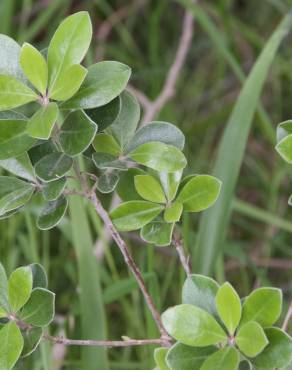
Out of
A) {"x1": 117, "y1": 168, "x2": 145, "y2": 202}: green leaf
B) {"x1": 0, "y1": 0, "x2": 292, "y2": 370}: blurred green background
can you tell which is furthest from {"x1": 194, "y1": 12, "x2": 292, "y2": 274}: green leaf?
{"x1": 117, "y1": 168, "x2": 145, "y2": 202}: green leaf

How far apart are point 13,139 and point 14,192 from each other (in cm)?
5

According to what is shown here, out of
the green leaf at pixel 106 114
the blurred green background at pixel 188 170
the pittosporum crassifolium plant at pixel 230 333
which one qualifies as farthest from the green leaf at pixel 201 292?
the blurred green background at pixel 188 170

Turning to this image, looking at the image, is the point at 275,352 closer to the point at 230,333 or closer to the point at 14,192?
the point at 230,333

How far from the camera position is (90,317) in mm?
635

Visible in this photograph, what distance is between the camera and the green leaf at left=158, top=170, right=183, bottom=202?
0.44 m

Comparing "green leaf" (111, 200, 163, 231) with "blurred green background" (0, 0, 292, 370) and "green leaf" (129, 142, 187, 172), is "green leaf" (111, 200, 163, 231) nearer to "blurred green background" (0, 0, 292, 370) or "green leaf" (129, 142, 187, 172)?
"green leaf" (129, 142, 187, 172)

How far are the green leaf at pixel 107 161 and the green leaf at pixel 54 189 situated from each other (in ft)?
0.08

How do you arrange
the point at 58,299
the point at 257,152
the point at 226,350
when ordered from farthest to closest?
the point at 257,152 < the point at 58,299 < the point at 226,350

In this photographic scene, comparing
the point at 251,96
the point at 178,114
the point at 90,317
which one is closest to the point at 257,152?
the point at 178,114

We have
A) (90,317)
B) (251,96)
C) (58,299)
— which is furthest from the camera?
(58,299)

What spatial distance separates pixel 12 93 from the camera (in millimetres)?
401

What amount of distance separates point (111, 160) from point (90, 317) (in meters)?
0.25

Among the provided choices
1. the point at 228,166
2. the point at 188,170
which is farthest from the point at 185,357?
the point at 188,170

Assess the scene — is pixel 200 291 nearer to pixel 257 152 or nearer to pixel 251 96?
pixel 251 96
